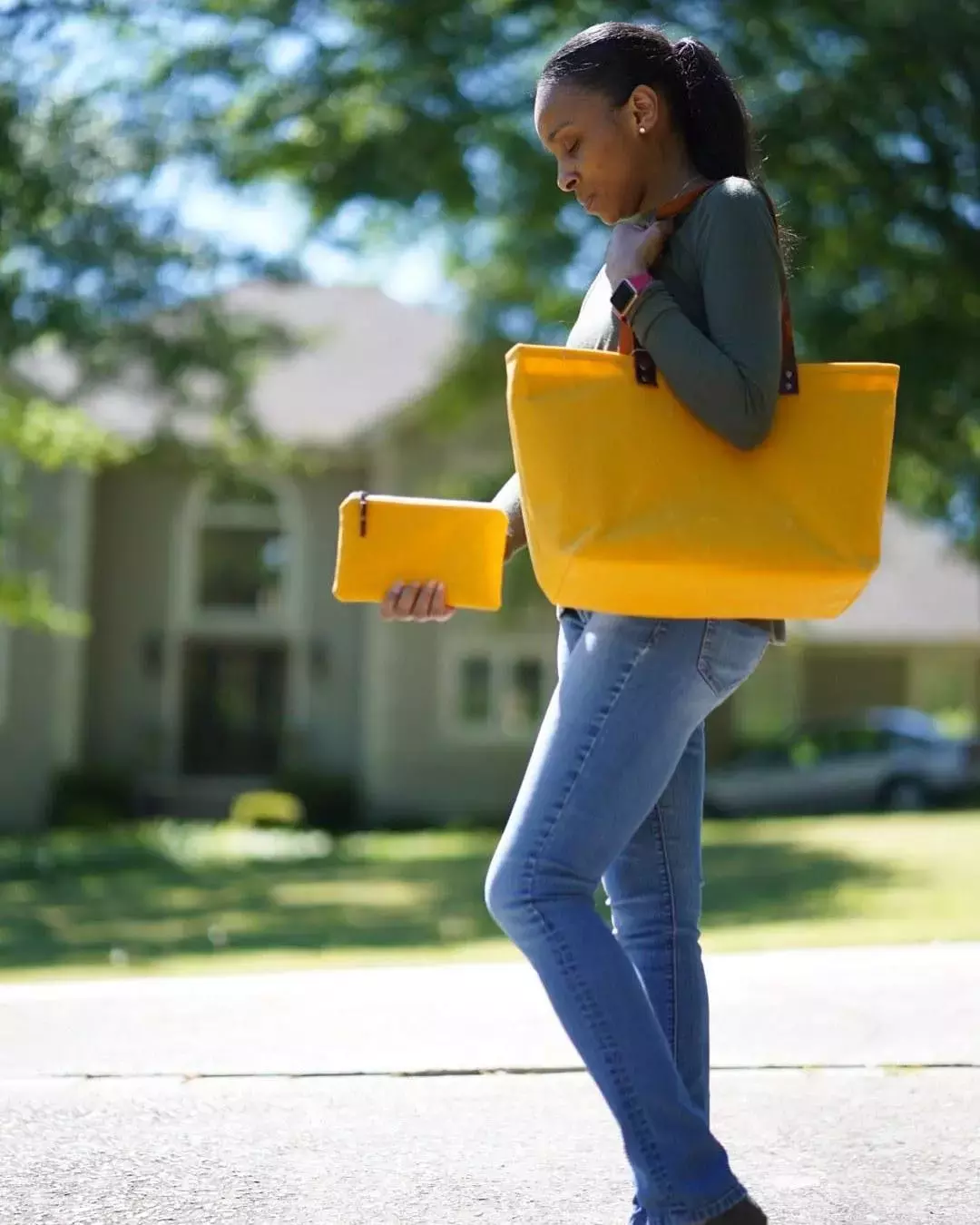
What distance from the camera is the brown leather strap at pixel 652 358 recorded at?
258 centimetres

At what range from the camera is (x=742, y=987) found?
16.5 ft

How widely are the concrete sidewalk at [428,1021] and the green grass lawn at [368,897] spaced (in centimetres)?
219

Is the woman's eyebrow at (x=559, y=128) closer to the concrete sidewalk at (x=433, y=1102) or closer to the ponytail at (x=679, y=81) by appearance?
the ponytail at (x=679, y=81)

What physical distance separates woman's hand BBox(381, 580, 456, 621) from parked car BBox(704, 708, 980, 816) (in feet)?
79.5

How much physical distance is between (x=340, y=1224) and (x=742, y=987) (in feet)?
7.11

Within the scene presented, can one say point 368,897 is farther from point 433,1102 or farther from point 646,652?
point 646,652

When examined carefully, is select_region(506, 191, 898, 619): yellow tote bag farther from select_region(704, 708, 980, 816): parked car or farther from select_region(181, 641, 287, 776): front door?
select_region(181, 641, 287, 776): front door

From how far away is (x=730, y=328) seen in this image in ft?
8.48

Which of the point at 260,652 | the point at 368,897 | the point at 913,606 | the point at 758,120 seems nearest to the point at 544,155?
the point at 758,120

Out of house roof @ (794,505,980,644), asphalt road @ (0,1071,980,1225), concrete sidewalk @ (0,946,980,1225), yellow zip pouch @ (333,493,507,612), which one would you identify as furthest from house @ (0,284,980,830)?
yellow zip pouch @ (333,493,507,612)

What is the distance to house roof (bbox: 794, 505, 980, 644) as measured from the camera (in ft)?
111

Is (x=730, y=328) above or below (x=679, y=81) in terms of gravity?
below

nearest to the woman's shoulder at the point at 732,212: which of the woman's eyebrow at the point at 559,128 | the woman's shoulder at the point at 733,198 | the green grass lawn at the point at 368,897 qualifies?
the woman's shoulder at the point at 733,198

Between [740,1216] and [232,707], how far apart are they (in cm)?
2540
